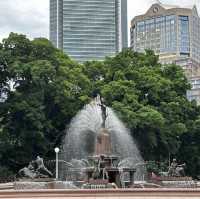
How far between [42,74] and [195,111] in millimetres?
13131

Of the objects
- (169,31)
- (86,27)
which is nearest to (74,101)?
(86,27)

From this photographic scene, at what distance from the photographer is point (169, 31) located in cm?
17138

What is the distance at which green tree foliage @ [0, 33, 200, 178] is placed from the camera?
1563 inches

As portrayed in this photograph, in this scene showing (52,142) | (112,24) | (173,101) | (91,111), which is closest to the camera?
(91,111)

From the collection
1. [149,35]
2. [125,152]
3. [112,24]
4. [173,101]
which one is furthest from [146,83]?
[149,35]

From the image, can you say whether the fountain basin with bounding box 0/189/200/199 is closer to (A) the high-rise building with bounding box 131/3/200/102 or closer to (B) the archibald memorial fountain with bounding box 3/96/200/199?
(B) the archibald memorial fountain with bounding box 3/96/200/199

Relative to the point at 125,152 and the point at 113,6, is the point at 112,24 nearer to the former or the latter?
the point at 113,6

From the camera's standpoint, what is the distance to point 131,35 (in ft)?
574

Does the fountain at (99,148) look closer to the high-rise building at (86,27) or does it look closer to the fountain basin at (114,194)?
the fountain basin at (114,194)

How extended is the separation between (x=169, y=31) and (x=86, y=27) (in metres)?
25.7

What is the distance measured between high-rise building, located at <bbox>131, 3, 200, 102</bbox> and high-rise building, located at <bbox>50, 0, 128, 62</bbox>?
460 inches

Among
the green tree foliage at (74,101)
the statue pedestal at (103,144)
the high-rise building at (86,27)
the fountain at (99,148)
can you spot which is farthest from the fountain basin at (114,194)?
the high-rise building at (86,27)

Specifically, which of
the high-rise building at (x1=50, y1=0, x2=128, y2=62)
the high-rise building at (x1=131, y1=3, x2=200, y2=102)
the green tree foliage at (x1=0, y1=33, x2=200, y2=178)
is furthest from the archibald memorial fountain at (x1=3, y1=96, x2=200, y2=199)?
the high-rise building at (x1=131, y1=3, x2=200, y2=102)

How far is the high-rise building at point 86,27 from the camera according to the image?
154 metres
